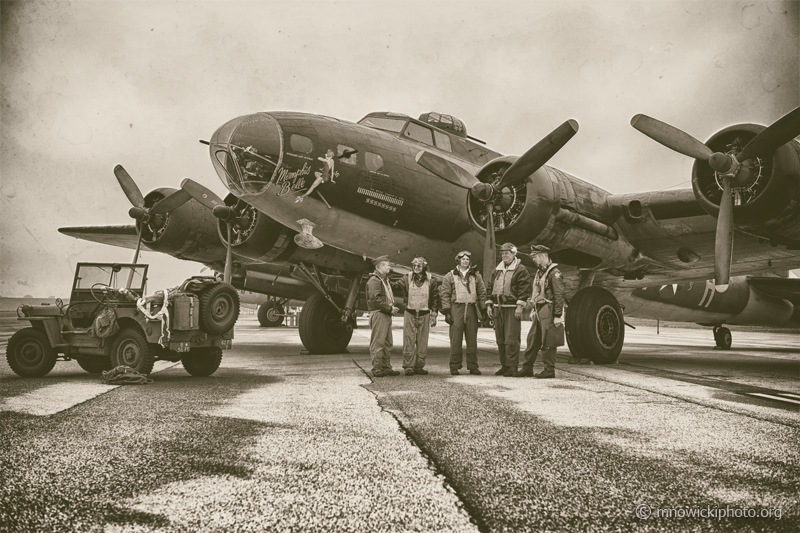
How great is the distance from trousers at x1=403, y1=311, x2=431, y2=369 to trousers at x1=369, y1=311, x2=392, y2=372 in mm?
277

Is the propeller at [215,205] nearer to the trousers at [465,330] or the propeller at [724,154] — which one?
the trousers at [465,330]

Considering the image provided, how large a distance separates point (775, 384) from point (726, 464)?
5439 mm

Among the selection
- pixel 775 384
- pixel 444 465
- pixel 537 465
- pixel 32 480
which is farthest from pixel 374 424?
pixel 775 384

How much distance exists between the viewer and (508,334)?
859 cm

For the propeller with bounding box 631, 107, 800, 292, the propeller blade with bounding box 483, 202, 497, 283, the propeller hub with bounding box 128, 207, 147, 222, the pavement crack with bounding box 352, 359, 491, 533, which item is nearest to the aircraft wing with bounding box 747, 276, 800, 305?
the propeller with bounding box 631, 107, 800, 292

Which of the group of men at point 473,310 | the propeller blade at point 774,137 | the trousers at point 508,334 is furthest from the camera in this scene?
the trousers at point 508,334

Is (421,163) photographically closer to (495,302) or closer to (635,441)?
(495,302)

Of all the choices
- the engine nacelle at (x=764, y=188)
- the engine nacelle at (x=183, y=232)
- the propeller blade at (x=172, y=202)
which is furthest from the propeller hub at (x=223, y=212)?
the engine nacelle at (x=764, y=188)

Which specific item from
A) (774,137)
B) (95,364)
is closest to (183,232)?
(95,364)

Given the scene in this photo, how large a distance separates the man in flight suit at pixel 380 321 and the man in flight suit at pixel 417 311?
295 mm

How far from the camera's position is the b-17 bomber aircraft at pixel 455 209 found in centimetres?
785

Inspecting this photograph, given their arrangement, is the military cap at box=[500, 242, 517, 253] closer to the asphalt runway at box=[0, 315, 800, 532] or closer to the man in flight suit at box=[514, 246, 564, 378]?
the man in flight suit at box=[514, 246, 564, 378]

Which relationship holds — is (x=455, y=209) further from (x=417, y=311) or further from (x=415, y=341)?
(x=415, y=341)

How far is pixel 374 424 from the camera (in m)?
4.42
